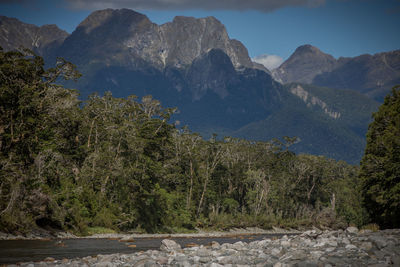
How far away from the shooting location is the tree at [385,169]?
118 feet

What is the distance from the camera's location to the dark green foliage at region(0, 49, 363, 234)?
3481 cm

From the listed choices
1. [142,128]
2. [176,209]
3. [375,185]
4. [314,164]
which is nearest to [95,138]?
[142,128]

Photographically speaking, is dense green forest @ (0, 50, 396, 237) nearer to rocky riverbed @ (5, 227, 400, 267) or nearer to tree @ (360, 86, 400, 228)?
tree @ (360, 86, 400, 228)

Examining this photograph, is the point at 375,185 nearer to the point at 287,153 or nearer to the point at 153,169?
the point at 153,169

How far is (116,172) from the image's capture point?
158 feet

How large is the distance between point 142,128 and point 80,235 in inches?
868

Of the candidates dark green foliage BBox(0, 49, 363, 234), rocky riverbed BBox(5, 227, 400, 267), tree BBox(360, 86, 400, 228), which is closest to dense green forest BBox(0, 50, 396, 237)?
dark green foliage BBox(0, 49, 363, 234)

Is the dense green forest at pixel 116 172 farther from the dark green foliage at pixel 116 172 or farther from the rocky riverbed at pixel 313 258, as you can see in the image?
the rocky riverbed at pixel 313 258

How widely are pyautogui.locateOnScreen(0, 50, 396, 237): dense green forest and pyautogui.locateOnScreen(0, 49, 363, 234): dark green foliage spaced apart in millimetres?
118

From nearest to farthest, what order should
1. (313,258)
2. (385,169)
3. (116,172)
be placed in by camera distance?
(313,258)
(385,169)
(116,172)

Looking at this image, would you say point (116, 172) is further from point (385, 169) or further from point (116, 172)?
point (385, 169)

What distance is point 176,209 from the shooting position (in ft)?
210

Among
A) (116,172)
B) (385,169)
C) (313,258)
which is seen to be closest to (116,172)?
(116,172)

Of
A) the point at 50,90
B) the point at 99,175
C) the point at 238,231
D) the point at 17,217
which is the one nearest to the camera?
the point at 17,217
